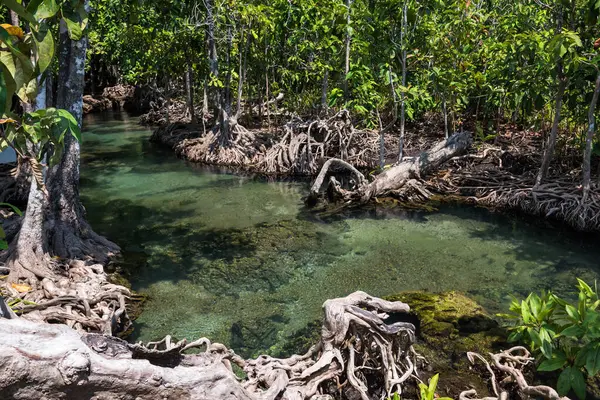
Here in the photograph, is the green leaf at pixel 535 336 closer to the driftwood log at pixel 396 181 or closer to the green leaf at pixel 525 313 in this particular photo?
the green leaf at pixel 525 313

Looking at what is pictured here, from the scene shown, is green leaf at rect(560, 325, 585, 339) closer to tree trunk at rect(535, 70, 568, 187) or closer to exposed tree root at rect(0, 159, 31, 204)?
tree trunk at rect(535, 70, 568, 187)

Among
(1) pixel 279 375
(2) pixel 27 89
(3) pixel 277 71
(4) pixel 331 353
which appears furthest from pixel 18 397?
(3) pixel 277 71

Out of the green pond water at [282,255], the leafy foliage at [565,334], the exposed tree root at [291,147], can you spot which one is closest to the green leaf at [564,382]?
the leafy foliage at [565,334]

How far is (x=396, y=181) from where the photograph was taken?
10.1m

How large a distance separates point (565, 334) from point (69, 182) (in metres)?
5.90

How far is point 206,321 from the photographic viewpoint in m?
5.61

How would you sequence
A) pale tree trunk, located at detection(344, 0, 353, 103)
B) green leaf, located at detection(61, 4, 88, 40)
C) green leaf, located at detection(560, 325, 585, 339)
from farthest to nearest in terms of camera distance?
pale tree trunk, located at detection(344, 0, 353, 103) → green leaf, located at detection(560, 325, 585, 339) → green leaf, located at detection(61, 4, 88, 40)

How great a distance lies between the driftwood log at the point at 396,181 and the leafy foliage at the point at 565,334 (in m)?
5.59

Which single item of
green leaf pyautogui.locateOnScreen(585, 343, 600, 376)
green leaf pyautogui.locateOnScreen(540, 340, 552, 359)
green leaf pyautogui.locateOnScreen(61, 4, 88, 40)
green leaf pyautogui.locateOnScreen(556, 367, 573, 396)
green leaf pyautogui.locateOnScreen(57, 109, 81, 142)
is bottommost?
green leaf pyautogui.locateOnScreen(556, 367, 573, 396)

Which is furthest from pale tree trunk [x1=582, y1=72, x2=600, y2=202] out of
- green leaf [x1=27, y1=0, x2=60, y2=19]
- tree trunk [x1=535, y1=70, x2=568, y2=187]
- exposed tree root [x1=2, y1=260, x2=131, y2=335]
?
green leaf [x1=27, y1=0, x2=60, y2=19]

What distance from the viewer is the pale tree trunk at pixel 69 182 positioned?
20.1 feet

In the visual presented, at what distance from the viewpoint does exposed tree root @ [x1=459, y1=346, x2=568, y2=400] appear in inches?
155

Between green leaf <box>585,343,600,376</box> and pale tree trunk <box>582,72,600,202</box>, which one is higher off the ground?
pale tree trunk <box>582,72,600,202</box>

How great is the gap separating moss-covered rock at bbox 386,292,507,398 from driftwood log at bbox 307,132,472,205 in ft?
13.1
